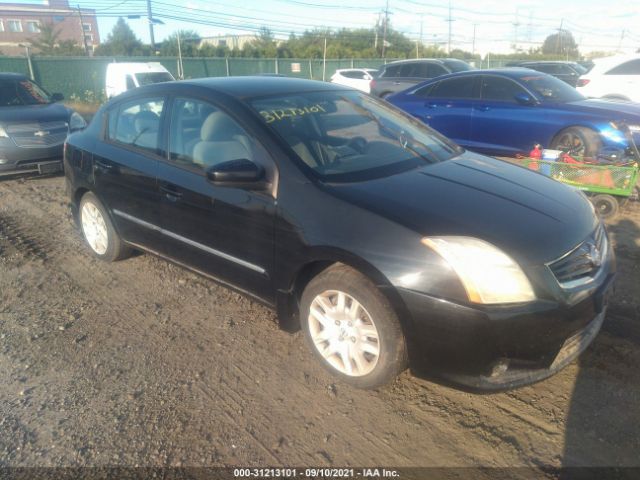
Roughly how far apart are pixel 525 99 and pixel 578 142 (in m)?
1.08

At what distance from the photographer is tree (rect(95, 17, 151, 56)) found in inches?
1928

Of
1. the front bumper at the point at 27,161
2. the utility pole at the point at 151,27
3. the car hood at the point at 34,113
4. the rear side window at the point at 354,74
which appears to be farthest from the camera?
the utility pole at the point at 151,27

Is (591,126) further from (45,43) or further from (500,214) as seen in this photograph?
(45,43)

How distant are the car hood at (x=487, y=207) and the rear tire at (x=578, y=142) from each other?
12.5 feet

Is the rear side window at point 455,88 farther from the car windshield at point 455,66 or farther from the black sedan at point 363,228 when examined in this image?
the car windshield at point 455,66

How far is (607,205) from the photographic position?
5453 mm

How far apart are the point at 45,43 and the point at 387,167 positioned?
57644mm

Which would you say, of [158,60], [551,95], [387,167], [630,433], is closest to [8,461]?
[387,167]

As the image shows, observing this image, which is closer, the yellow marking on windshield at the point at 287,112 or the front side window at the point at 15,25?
the yellow marking on windshield at the point at 287,112

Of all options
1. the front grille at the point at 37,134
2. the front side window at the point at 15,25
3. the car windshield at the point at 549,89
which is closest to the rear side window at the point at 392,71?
the car windshield at the point at 549,89

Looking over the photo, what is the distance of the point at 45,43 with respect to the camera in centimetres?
4972

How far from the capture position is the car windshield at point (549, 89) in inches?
291

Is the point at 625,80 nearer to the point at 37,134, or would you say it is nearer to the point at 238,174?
Result: the point at 238,174

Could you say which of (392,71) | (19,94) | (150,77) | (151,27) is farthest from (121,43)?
(19,94)
